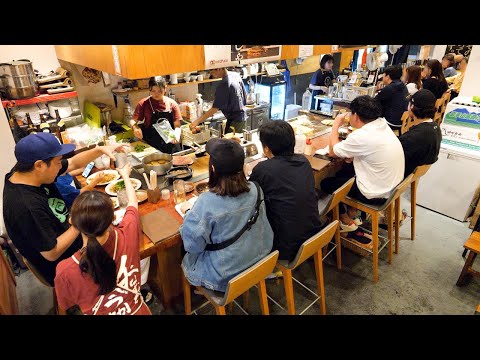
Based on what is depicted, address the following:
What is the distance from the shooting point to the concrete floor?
3035mm

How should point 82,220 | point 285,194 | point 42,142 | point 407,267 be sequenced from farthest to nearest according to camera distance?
point 407,267, point 285,194, point 42,142, point 82,220

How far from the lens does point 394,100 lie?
546 centimetres

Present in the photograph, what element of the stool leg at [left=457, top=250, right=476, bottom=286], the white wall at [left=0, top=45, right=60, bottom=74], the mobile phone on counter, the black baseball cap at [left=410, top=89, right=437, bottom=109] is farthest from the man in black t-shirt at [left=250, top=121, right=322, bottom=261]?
the white wall at [left=0, top=45, right=60, bottom=74]

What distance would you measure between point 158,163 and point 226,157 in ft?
4.25

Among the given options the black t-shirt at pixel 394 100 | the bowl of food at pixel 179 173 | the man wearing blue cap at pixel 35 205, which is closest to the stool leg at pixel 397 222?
the bowl of food at pixel 179 173

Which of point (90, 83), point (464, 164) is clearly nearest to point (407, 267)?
point (464, 164)

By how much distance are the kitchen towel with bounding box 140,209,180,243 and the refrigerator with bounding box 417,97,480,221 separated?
3720mm

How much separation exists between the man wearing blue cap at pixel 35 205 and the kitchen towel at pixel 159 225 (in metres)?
0.47

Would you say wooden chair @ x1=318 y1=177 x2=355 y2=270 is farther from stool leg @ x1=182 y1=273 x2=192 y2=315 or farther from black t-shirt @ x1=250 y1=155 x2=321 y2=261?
stool leg @ x1=182 y1=273 x2=192 y2=315

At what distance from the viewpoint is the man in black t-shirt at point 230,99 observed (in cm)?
455

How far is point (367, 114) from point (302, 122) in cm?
159

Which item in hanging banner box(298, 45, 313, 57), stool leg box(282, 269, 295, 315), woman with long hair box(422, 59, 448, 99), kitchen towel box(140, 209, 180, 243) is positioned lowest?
stool leg box(282, 269, 295, 315)

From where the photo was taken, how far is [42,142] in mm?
2033

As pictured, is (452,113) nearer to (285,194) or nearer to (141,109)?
(285,194)
